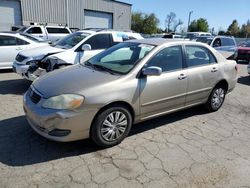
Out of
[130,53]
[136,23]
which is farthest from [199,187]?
[136,23]

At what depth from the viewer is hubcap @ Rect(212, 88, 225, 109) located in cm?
531

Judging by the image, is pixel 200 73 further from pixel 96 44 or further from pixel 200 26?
pixel 200 26

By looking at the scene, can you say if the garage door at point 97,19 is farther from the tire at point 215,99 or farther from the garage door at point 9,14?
the tire at point 215,99

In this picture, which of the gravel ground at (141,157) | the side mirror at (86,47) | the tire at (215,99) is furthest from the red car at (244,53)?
the side mirror at (86,47)

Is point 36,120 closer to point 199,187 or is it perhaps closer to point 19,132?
Result: point 19,132

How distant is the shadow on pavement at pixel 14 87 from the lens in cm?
647

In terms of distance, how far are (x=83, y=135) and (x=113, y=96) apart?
68 cm

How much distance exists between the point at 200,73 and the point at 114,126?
2114mm

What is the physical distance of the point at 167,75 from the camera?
4.23 m

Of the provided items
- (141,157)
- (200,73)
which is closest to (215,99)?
(200,73)

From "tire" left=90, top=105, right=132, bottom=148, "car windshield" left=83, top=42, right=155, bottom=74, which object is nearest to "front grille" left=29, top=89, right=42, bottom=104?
"tire" left=90, top=105, right=132, bottom=148

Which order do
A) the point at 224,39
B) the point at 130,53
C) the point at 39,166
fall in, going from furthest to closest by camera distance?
the point at 224,39
the point at 130,53
the point at 39,166

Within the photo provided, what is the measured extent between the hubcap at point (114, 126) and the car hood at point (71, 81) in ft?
1.67

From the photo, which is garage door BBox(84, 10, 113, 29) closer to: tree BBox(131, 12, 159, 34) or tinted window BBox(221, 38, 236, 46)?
tinted window BBox(221, 38, 236, 46)
